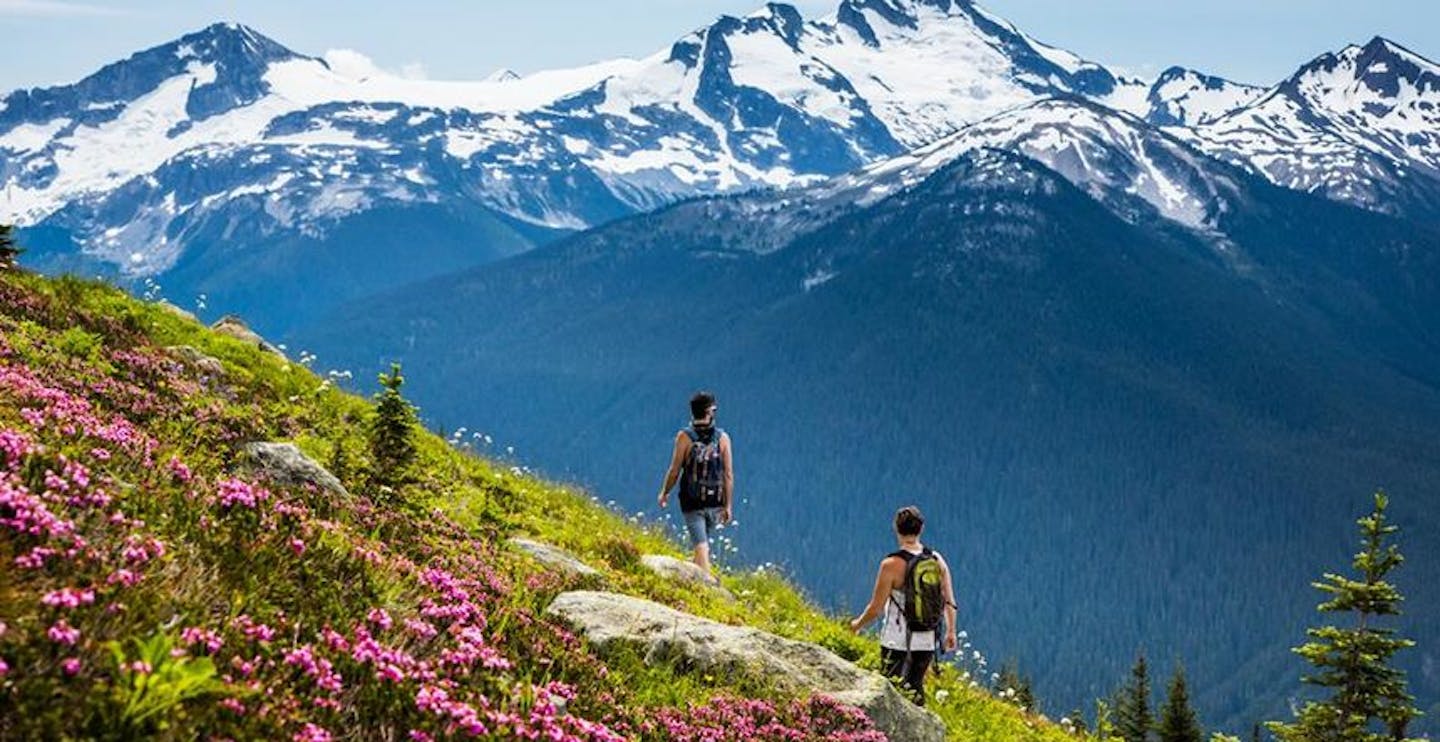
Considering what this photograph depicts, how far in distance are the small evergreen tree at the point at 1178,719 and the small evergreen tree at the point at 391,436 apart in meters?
55.2

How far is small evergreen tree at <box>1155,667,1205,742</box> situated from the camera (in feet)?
194

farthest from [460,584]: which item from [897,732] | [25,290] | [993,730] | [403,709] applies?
[25,290]

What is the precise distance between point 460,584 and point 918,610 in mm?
6190

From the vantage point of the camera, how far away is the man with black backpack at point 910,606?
1180 centimetres

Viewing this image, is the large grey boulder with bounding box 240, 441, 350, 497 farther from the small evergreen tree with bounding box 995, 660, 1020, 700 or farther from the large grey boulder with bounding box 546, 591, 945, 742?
the small evergreen tree with bounding box 995, 660, 1020, 700

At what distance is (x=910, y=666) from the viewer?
11844 mm

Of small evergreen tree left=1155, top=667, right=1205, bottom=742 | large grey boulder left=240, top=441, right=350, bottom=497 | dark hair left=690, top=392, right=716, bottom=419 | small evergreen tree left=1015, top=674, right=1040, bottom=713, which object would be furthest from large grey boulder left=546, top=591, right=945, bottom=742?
small evergreen tree left=1155, top=667, right=1205, bottom=742

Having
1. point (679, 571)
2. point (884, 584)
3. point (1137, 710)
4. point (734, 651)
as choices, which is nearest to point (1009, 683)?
point (679, 571)

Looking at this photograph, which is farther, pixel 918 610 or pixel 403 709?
pixel 918 610

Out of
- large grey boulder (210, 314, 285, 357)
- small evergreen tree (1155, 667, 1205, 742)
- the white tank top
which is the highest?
small evergreen tree (1155, 667, 1205, 742)

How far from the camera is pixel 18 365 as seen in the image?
934 cm

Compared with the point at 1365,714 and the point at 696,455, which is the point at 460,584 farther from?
the point at 1365,714

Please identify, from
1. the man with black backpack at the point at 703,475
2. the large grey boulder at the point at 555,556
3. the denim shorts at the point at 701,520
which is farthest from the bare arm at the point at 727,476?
the large grey boulder at the point at 555,556

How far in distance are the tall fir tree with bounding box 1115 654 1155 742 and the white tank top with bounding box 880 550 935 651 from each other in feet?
172
